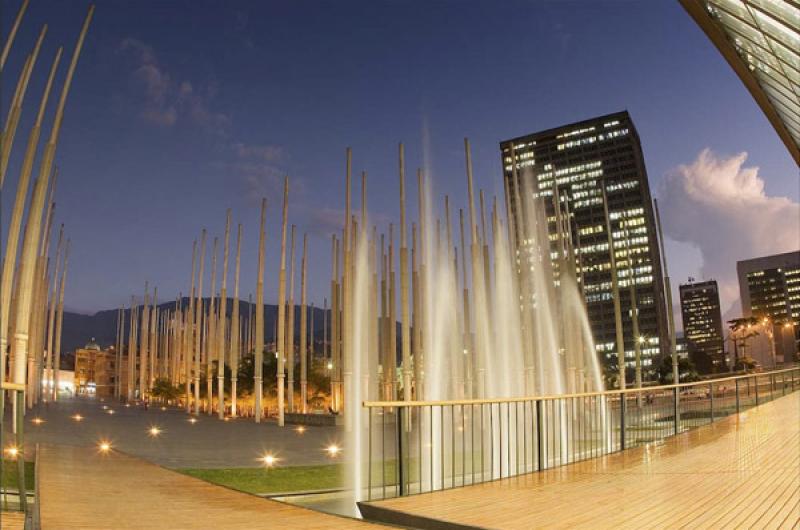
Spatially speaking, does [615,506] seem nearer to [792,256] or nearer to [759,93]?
[759,93]

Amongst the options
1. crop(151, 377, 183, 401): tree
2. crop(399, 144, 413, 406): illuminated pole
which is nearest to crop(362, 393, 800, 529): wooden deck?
crop(399, 144, 413, 406): illuminated pole

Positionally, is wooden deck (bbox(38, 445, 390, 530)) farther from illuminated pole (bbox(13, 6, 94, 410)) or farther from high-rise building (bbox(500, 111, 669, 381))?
high-rise building (bbox(500, 111, 669, 381))

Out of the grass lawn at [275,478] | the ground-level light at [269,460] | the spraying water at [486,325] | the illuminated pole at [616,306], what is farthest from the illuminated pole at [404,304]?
the illuminated pole at [616,306]

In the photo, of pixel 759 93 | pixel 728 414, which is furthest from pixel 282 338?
pixel 759 93

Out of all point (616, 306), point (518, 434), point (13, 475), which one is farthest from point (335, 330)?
point (13, 475)

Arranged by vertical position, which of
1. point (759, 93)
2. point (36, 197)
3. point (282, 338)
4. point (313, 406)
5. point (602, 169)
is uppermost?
point (602, 169)

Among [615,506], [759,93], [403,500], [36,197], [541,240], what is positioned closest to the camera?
[615,506]

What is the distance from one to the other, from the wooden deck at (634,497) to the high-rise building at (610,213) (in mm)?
130276

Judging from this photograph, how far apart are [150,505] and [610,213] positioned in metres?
149

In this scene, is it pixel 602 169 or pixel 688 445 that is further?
pixel 602 169

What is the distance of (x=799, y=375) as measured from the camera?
35625mm

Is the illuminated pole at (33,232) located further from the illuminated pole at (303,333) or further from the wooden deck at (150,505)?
the illuminated pole at (303,333)

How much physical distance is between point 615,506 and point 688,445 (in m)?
6.83

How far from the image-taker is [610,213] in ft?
479
